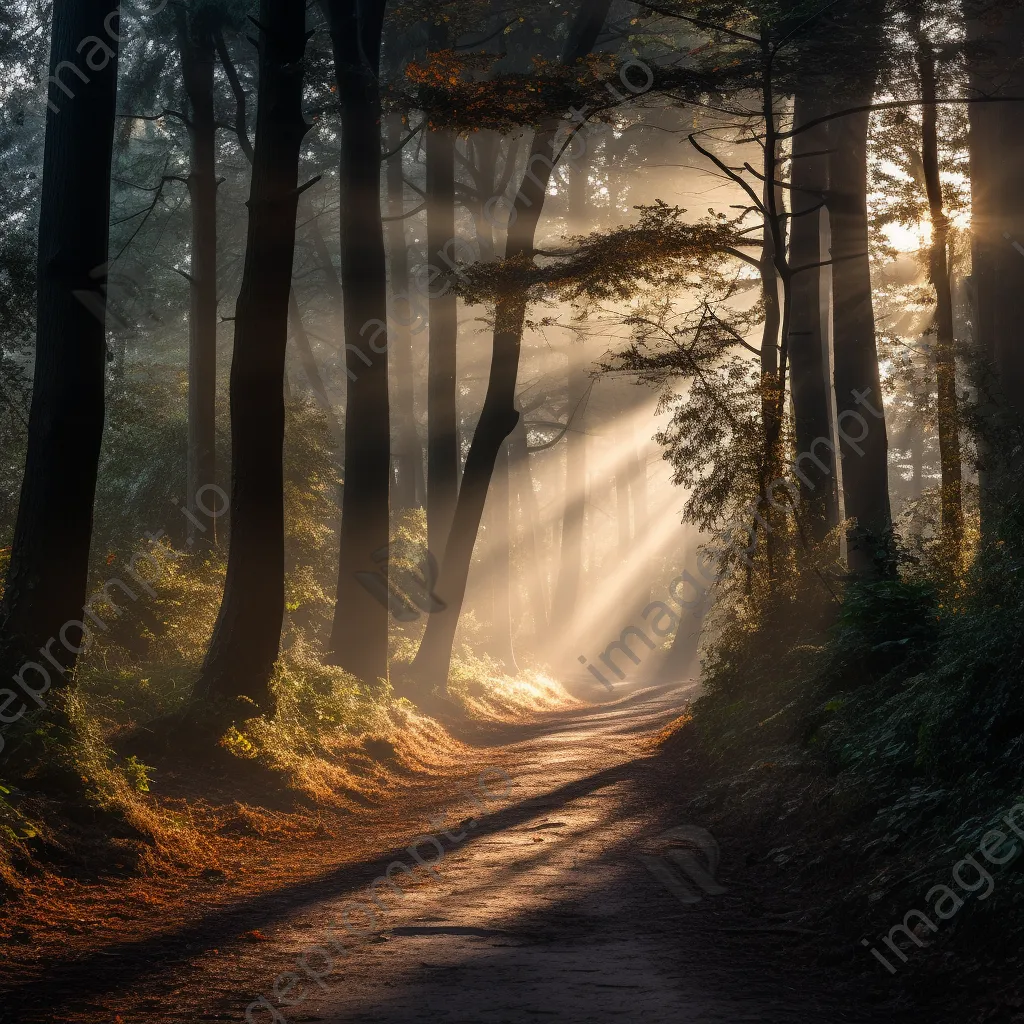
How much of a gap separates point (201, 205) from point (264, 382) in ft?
29.9

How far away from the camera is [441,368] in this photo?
2125 centimetres

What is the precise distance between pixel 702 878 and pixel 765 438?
737 centimetres

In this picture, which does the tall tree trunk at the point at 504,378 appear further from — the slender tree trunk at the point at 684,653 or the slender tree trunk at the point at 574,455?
the slender tree trunk at the point at 684,653

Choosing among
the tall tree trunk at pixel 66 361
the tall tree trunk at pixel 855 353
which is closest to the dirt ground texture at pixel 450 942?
the tall tree trunk at pixel 66 361

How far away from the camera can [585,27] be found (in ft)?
59.0

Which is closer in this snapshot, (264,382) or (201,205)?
(264,382)

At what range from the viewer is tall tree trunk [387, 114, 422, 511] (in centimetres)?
2688

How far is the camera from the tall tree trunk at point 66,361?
8.58m

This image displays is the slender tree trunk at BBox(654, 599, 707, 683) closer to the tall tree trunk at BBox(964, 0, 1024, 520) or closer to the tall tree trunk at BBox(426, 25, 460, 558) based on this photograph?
the tall tree trunk at BBox(426, 25, 460, 558)

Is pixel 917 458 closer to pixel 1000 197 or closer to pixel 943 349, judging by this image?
pixel 1000 197

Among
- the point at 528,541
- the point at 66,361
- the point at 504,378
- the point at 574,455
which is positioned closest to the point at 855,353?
the point at 504,378

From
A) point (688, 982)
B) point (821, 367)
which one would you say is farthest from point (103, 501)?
point (688, 982)

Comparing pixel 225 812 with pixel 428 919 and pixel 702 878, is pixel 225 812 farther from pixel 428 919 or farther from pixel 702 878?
pixel 702 878

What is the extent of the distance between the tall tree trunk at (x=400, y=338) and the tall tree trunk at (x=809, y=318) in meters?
10.6
